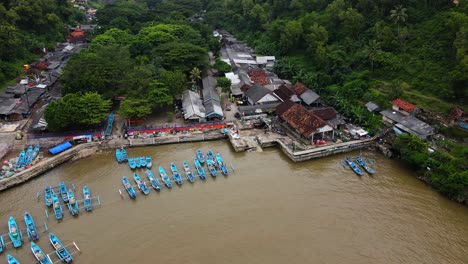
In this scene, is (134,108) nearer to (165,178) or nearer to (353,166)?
(165,178)

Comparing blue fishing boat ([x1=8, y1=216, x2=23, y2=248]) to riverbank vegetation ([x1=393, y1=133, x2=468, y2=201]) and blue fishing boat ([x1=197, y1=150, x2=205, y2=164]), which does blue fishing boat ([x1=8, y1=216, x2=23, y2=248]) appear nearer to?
blue fishing boat ([x1=197, y1=150, x2=205, y2=164])

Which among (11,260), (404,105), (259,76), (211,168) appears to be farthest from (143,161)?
(404,105)

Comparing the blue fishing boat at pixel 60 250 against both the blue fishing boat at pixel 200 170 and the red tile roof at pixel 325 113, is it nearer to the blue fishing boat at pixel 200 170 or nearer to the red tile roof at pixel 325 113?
the blue fishing boat at pixel 200 170

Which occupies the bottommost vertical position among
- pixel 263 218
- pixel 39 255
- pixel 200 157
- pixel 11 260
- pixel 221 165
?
pixel 263 218

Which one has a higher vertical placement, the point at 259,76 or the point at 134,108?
the point at 259,76

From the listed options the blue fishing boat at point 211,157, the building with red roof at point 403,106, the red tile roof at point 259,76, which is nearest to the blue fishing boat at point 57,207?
the blue fishing boat at point 211,157

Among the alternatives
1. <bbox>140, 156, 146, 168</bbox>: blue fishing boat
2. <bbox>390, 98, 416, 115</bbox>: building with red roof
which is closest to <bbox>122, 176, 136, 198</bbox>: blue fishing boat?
<bbox>140, 156, 146, 168</bbox>: blue fishing boat

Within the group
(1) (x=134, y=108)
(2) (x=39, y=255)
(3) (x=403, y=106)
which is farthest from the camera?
(1) (x=134, y=108)
